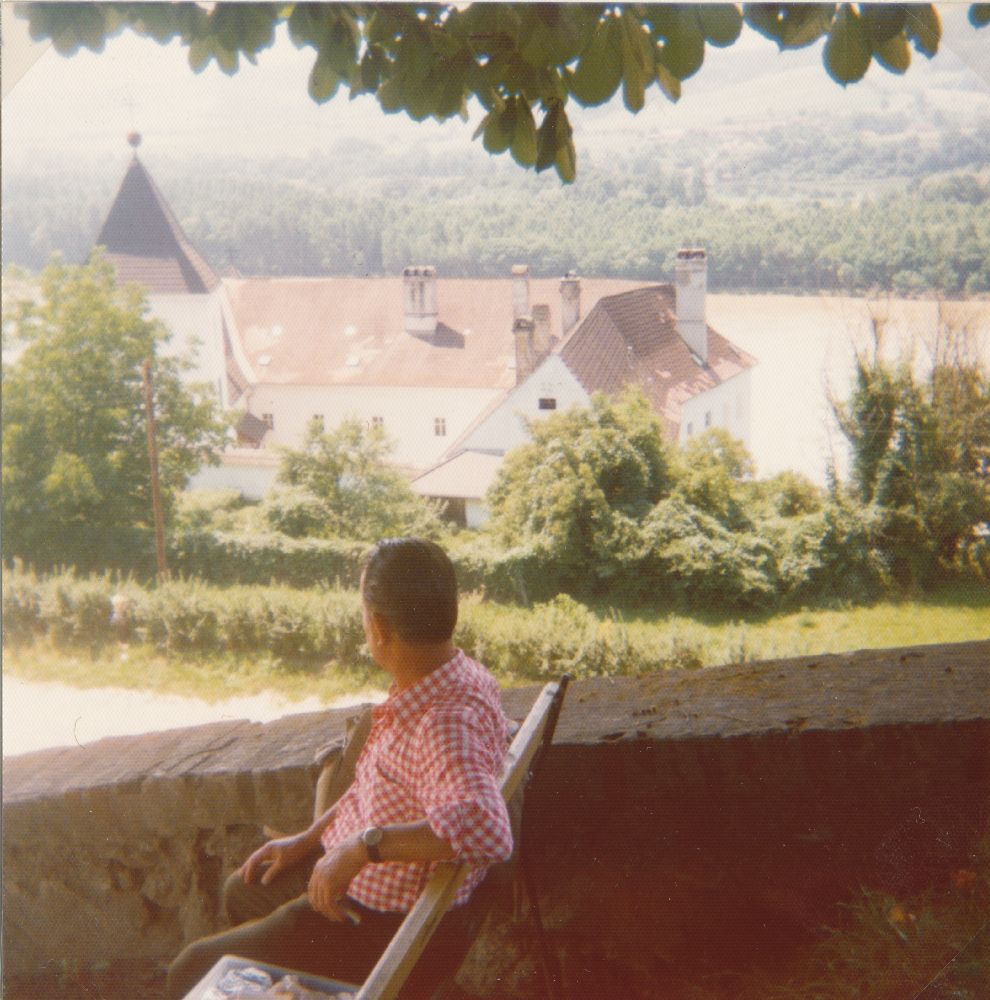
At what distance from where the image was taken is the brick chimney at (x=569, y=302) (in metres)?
2.80

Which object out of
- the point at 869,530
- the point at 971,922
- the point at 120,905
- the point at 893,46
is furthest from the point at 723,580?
the point at 120,905

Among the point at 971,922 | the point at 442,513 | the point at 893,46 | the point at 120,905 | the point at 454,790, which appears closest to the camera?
the point at 454,790

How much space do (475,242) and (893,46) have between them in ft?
3.48

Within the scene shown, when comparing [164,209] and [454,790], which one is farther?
[164,209]

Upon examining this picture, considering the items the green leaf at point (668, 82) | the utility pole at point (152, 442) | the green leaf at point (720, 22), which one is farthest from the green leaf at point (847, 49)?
the utility pole at point (152, 442)

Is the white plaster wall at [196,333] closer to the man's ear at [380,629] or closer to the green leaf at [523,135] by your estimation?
the green leaf at [523,135]

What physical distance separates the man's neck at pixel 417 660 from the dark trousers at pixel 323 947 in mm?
310

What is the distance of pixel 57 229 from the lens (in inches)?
98.7

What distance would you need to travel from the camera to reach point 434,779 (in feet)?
4.48

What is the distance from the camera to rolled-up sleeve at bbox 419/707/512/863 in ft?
4.32

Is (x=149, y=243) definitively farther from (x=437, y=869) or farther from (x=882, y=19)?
(x=437, y=869)

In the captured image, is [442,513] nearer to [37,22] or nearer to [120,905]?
[120,905]

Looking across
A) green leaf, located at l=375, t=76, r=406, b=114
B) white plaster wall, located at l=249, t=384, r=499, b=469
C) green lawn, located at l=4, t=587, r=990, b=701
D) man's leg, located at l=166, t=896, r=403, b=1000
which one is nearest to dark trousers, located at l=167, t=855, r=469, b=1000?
man's leg, located at l=166, t=896, r=403, b=1000

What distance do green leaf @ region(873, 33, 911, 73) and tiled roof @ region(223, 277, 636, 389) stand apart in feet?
3.26
